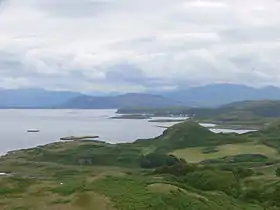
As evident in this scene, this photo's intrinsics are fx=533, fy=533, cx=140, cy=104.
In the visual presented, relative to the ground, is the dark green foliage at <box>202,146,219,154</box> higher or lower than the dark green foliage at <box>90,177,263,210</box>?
lower

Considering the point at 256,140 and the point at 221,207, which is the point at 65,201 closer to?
the point at 221,207

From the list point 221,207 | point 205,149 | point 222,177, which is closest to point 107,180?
point 221,207

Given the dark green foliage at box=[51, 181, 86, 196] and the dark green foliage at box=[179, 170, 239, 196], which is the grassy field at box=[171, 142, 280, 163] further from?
the dark green foliage at box=[51, 181, 86, 196]

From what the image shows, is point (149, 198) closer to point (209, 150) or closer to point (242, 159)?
point (242, 159)

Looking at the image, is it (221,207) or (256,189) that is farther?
(256,189)

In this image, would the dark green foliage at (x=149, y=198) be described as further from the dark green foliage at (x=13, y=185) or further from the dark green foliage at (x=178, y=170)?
the dark green foliage at (x=178, y=170)

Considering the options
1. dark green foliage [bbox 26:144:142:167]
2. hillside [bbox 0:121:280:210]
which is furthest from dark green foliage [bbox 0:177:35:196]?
dark green foliage [bbox 26:144:142:167]

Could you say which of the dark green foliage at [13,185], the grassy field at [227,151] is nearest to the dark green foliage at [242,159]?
the grassy field at [227,151]

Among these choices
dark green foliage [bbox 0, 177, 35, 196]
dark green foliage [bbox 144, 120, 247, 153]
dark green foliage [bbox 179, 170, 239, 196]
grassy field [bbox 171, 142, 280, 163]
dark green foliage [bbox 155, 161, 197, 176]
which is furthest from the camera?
dark green foliage [bbox 144, 120, 247, 153]
